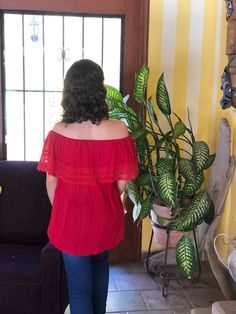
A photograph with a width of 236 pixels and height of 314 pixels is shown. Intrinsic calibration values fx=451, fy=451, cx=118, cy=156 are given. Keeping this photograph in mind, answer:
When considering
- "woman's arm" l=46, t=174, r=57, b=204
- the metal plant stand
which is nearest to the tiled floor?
the metal plant stand

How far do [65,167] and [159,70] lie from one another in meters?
1.41

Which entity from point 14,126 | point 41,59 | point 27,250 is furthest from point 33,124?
point 27,250

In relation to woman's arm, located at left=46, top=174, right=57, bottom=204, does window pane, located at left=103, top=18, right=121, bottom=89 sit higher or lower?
higher

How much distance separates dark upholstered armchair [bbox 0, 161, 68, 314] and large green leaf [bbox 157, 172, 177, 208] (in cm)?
65

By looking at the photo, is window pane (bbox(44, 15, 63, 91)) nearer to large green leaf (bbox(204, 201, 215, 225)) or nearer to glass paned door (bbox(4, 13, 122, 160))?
glass paned door (bbox(4, 13, 122, 160))

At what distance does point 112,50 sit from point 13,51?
674 mm

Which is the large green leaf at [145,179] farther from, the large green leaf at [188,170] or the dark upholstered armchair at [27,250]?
the dark upholstered armchair at [27,250]

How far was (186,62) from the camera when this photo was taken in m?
3.12

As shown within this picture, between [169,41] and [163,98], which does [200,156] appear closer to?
[163,98]

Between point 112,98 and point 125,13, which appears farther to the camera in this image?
point 125,13

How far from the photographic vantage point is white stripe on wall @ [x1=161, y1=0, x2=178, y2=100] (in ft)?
9.97

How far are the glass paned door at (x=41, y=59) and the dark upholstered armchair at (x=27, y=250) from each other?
0.47 metres

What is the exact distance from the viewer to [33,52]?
3076mm

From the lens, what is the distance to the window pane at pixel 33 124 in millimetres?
3127
